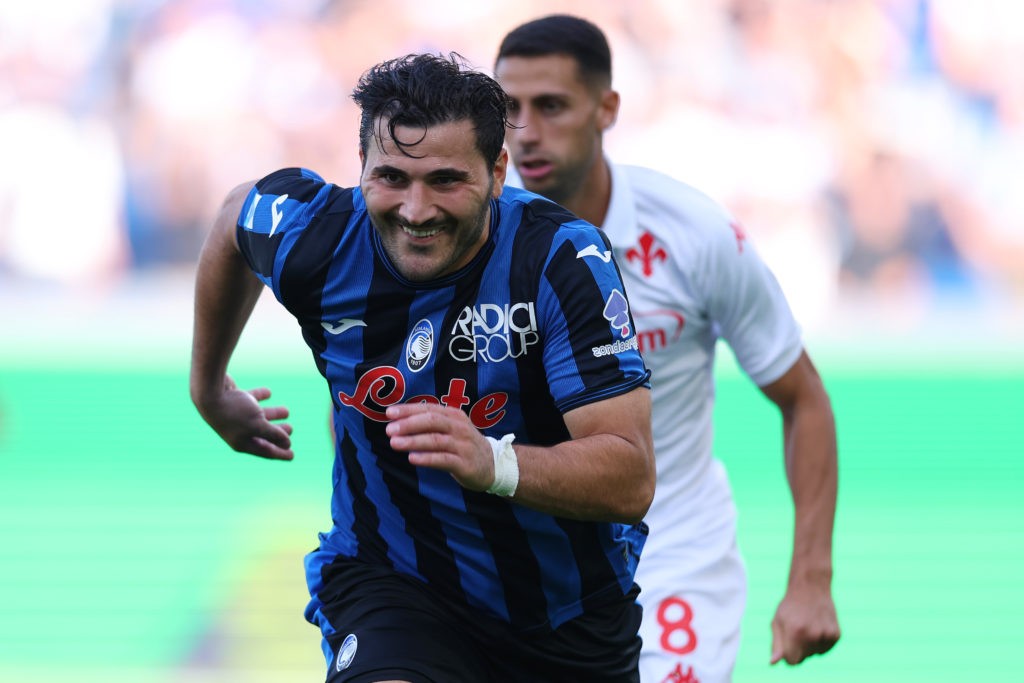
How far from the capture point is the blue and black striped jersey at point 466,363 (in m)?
2.74

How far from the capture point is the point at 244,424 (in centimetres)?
361

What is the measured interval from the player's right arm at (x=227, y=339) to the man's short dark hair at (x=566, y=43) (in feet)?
4.20

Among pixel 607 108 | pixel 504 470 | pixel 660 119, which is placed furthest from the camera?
pixel 660 119

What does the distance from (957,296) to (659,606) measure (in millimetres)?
9994

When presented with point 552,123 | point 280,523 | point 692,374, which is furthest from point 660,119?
point 692,374

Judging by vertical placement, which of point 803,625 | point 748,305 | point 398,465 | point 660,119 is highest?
point 660,119

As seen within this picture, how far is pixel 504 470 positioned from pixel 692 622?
5.58ft

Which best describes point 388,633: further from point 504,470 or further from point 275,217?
point 275,217

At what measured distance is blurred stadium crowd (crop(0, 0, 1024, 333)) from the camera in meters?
13.0

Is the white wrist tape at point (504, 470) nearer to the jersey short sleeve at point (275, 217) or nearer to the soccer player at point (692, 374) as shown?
the jersey short sleeve at point (275, 217)

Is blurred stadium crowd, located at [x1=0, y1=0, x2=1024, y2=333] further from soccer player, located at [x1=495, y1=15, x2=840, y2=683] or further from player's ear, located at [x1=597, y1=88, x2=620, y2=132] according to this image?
soccer player, located at [x1=495, y1=15, x2=840, y2=683]

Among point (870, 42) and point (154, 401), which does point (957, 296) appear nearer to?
point (870, 42)

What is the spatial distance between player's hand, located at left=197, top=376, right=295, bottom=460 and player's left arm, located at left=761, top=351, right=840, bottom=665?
53.6 inches

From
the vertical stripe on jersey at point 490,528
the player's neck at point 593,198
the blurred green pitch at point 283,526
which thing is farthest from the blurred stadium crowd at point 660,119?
the vertical stripe on jersey at point 490,528
